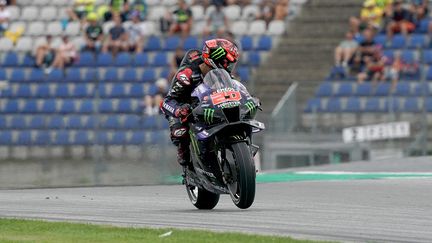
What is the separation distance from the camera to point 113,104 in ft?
77.4

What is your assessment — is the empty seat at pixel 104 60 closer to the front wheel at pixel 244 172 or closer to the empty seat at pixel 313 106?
the empty seat at pixel 313 106

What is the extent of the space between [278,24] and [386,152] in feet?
23.2

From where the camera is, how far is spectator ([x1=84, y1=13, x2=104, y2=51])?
2792 cm

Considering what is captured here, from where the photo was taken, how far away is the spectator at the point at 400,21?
24.4m

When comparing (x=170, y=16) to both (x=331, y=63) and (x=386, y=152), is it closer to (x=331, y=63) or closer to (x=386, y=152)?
(x=331, y=63)

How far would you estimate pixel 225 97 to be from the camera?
1135 cm

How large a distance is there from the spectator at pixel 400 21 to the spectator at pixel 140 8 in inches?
243

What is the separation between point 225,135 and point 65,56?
16.7m

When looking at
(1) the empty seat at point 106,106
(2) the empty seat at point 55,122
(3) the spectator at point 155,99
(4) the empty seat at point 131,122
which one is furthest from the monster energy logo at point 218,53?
(3) the spectator at point 155,99

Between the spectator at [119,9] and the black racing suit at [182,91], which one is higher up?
the black racing suit at [182,91]

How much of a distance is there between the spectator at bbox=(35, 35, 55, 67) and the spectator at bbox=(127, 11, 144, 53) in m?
1.74

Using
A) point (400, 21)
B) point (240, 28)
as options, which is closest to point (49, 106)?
point (240, 28)

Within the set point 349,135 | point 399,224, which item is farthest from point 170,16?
point 399,224

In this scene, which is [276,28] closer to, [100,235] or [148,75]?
[148,75]
